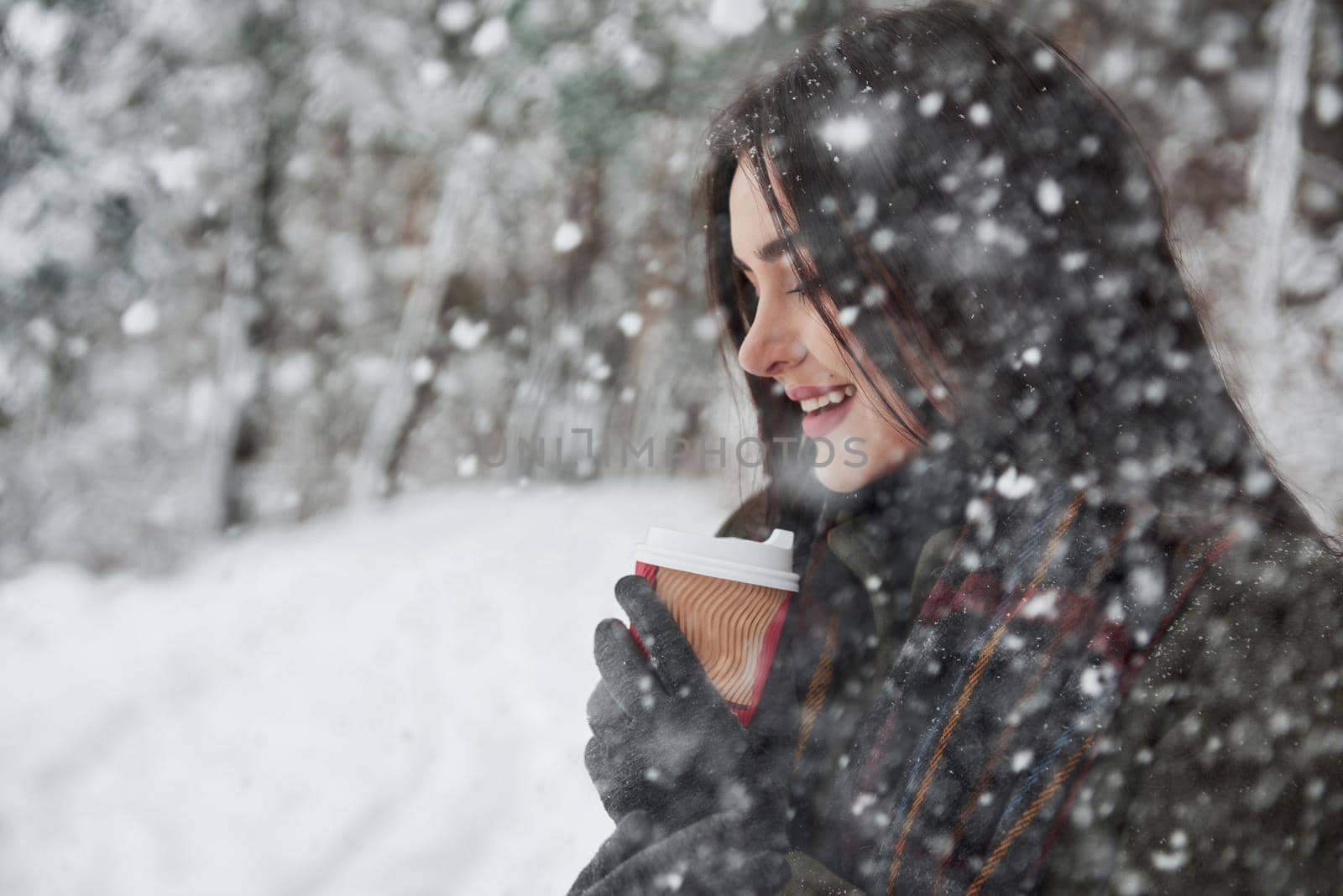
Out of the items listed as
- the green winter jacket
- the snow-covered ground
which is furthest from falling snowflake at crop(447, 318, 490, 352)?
the green winter jacket

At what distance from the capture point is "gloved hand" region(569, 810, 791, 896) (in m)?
1.15

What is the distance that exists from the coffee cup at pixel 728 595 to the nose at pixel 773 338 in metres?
0.29

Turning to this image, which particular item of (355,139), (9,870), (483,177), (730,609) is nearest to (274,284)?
(355,139)

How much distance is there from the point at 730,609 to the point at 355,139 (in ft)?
7.64

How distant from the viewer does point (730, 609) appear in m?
1.25

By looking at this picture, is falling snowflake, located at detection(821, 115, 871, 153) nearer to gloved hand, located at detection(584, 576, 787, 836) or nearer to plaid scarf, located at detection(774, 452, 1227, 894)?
plaid scarf, located at detection(774, 452, 1227, 894)

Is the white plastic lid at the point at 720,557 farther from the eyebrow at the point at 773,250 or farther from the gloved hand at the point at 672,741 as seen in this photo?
the eyebrow at the point at 773,250

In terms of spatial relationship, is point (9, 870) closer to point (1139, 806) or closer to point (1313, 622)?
point (1139, 806)

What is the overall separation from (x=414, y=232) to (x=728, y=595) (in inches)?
86.0

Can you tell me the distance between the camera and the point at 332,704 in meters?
2.46

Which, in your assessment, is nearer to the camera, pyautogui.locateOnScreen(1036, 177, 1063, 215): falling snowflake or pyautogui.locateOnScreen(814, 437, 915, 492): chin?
pyautogui.locateOnScreen(1036, 177, 1063, 215): falling snowflake

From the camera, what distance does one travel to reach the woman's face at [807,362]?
4.24 feet

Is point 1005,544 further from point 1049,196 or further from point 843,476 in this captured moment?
point 1049,196

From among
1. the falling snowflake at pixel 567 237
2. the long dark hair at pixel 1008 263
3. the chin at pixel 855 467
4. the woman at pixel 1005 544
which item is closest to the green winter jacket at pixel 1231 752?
the woman at pixel 1005 544
